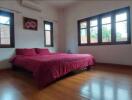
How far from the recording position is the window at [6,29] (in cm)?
415

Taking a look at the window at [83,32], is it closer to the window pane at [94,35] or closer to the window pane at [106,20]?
the window pane at [94,35]

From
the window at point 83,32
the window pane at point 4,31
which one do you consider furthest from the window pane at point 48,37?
the window pane at point 4,31

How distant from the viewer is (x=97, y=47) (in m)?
5.01

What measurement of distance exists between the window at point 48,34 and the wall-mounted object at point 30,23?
2.05 ft

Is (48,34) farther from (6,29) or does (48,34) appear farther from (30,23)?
(6,29)

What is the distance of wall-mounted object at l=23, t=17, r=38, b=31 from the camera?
15.5 ft

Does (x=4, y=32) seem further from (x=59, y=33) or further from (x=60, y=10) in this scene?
(x=60, y=10)

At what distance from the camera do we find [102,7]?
477 cm

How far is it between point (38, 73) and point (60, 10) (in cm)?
484

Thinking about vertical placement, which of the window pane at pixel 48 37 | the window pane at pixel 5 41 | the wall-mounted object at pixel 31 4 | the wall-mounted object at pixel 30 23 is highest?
the wall-mounted object at pixel 31 4

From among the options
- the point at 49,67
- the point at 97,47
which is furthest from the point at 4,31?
the point at 97,47

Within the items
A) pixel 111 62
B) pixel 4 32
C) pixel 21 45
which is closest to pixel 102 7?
pixel 111 62

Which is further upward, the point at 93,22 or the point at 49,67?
the point at 93,22

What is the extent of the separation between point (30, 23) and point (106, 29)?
10.8ft
